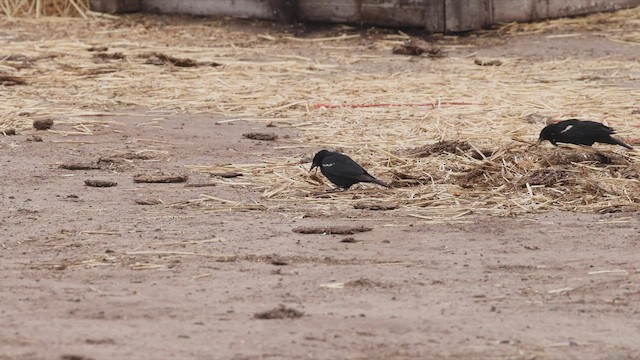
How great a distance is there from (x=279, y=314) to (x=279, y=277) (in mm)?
662

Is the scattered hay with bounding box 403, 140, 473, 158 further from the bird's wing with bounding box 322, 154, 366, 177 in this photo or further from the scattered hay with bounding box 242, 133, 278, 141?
the scattered hay with bounding box 242, 133, 278, 141

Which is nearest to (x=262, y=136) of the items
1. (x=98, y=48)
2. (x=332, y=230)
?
(x=332, y=230)

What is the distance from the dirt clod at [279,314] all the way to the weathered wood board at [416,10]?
9605 mm

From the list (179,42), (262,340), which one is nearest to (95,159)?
(262,340)

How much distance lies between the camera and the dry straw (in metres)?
7.32

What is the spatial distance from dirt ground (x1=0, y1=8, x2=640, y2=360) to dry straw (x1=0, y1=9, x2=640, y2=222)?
250 mm

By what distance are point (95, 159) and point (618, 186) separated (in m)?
3.28

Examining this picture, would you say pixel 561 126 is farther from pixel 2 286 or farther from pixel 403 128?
pixel 2 286

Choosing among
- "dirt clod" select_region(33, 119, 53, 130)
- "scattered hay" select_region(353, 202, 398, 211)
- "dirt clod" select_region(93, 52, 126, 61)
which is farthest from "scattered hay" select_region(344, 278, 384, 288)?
"dirt clod" select_region(93, 52, 126, 61)

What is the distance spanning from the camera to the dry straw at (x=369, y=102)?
7316 mm

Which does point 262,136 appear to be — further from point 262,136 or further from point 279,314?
point 279,314

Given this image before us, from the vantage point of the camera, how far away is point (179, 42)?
1464 centimetres

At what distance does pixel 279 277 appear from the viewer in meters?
5.57

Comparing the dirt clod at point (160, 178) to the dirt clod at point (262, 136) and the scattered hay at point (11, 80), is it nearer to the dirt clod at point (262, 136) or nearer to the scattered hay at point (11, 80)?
the dirt clod at point (262, 136)
